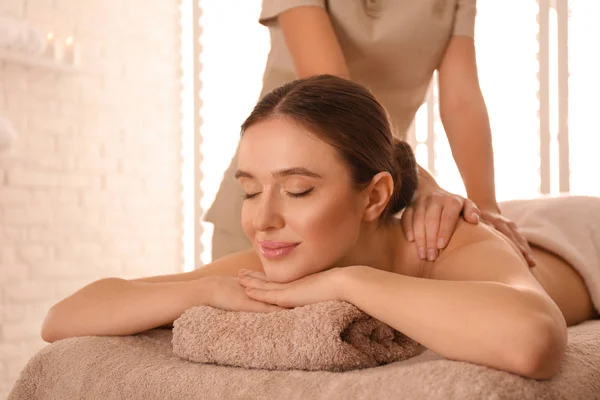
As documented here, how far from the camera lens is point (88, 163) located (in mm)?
3527

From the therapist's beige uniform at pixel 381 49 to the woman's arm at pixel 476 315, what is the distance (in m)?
0.73

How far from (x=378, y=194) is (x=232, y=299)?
30 centimetres

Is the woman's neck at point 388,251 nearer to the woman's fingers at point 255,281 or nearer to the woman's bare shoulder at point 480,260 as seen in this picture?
the woman's bare shoulder at point 480,260

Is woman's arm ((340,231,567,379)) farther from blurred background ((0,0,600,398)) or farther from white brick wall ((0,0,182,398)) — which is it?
white brick wall ((0,0,182,398))

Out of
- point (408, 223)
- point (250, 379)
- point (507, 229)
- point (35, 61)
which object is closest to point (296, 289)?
point (250, 379)

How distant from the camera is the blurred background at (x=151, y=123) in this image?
311 centimetres

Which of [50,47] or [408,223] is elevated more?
[50,47]

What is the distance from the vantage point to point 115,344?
1.06 m

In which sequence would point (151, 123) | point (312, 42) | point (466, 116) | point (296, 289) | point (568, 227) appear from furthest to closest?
1. point (151, 123)
2. point (466, 116)
3. point (568, 227)
4. point (312, 42)
5. point (296, 289)

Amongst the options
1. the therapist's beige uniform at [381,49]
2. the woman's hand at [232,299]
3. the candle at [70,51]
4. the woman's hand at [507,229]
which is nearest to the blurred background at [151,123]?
the candle at [70,51]

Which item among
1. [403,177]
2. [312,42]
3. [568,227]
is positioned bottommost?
[568,227]

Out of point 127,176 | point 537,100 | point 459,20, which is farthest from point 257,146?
point 127,176

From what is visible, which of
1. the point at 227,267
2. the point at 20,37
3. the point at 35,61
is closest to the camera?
the point at 227,267

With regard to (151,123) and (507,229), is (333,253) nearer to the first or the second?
(507,229)
